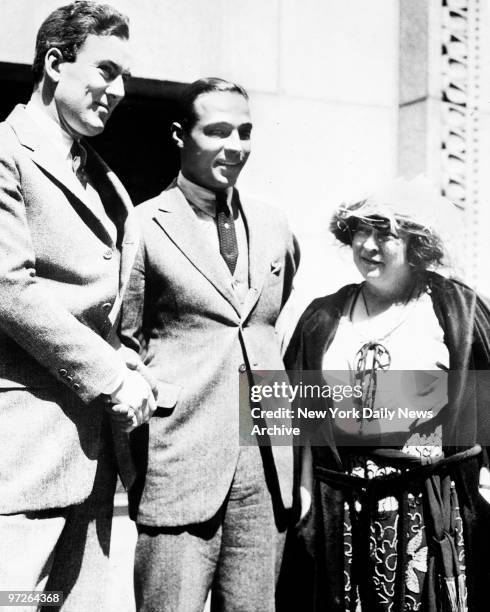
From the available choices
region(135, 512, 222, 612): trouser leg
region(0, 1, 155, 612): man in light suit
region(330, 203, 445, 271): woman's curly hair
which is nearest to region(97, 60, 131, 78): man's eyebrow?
region(0, 1, 155, 612): man in light suit

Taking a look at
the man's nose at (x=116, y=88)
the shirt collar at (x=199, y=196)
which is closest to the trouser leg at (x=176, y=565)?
the shirt collar at (x=199, y=196)

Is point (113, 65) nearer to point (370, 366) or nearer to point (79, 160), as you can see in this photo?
point (79, 160)

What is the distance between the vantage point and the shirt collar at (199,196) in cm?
300

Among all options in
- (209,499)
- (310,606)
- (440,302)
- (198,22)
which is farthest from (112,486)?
(198,22)

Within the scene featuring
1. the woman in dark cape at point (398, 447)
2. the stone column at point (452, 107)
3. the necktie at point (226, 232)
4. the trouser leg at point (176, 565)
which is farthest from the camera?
the stone column at point (452, 107)

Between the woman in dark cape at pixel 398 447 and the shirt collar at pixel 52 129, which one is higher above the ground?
the shirt collar at pixel 52 129

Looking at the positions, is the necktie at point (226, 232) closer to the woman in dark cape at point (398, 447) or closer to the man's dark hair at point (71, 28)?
the woman in dark cape at point (398, 447)

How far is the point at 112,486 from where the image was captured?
2760mm

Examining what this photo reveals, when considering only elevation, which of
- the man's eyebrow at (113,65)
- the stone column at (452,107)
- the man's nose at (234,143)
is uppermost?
the stone column at (452,107)

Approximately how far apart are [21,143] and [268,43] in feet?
6.60

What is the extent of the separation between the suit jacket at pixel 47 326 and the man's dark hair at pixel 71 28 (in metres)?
0.22

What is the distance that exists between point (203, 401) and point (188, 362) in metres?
0.14

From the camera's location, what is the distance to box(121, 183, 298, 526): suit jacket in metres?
2.80

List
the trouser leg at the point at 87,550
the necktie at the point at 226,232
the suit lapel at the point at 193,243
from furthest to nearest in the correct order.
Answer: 1. the necktie at the point at 226,232
2. the suit lapel at the point at 193,243
3. the trouser leg at the point at 87,550
